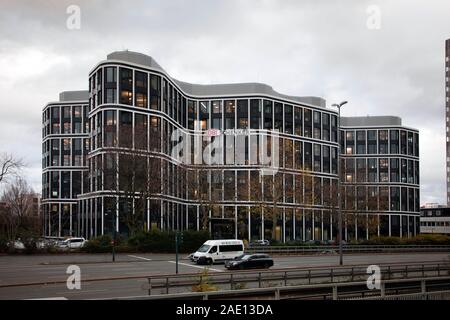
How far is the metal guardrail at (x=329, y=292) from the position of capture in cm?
1508

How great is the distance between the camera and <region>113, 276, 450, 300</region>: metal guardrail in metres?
15.1

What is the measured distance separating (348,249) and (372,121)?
75994 millimetres

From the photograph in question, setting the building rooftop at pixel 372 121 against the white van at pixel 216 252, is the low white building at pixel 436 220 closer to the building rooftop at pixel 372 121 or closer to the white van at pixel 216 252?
the building rooftop at pixel 372 121

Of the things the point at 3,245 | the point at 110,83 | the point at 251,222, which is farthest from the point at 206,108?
the point at 3,245

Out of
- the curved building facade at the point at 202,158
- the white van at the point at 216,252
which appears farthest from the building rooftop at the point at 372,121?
the white van at the point at 216,252

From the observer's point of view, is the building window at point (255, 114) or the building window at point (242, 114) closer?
the building window at point (255, 114)

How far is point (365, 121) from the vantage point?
451 feet

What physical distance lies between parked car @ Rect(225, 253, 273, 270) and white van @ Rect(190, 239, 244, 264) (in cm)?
581

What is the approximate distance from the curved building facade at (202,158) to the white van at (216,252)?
19.1 meters

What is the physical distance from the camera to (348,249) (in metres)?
67.4


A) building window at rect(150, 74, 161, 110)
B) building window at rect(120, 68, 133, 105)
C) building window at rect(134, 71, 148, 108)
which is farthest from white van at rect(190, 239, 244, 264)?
building window at rect(150, 74, 161, 110)

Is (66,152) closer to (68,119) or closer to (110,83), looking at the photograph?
(68,119)
